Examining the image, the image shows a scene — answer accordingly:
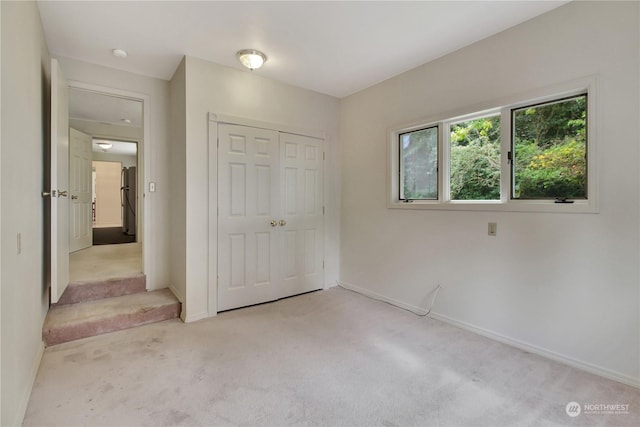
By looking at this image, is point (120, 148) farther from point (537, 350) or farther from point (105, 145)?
point (537, 350)

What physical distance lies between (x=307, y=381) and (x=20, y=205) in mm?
2048

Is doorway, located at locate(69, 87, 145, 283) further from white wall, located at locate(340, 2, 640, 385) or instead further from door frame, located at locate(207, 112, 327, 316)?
white wall, located at locate(340, 2, 640, 385)

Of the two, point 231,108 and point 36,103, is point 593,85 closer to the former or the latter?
point 231,108

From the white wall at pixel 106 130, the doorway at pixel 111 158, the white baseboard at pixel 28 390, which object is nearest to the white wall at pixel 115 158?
the doorway at pixel 111 158

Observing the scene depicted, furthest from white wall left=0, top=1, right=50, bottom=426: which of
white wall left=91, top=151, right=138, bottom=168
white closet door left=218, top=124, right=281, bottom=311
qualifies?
white wall left=91, top=151, right=138, bottom=168

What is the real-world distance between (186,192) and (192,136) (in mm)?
566

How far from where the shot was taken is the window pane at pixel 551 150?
86.4 inches

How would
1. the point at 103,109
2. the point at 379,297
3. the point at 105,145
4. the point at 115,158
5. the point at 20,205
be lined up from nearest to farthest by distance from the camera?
the point at 20,205 < the point at 379,297 < the point at 103,109 < the point at 105,145 < the point at 115,158

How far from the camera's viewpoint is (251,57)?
→ 2834 millimetres

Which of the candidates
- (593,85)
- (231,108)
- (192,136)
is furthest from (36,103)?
(593,85)

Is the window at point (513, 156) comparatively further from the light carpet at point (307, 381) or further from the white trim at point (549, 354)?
the light carpet at point (307, 381)

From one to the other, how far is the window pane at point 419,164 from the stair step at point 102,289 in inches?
126

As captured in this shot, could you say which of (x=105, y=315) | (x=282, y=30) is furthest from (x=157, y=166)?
(x=282, y=30)

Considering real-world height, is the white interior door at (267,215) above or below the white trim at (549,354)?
above
